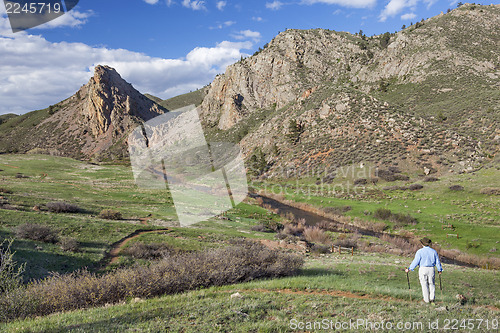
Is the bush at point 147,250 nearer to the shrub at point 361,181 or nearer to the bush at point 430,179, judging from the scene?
the shrub at point 361,181

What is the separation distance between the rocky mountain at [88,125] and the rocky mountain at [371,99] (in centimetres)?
4121

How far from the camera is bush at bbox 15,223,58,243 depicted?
14.6 metres

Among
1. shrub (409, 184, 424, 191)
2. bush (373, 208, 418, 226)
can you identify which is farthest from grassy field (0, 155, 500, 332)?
shrub (409, 184, 424, 191)

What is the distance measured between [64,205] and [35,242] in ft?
33.4

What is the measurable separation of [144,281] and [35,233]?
972 centimetres

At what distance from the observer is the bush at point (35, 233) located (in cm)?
1459

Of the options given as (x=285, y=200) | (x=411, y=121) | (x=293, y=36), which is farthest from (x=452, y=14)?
(x=285, y=200)

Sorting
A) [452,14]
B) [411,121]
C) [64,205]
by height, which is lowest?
[64,205]

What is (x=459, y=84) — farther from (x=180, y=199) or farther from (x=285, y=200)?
(x=180, y=199)

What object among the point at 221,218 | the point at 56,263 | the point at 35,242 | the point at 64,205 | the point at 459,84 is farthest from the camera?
the point at 459,84

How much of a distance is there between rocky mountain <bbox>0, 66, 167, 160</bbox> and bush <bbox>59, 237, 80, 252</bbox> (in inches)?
4018

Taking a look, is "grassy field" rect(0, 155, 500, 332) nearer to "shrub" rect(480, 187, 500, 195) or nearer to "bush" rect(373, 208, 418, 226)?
"bush" rect(373, 208, 418, 226)

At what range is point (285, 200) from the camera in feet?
175

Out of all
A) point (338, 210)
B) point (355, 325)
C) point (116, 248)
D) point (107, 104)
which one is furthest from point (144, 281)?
point (107, 104)
